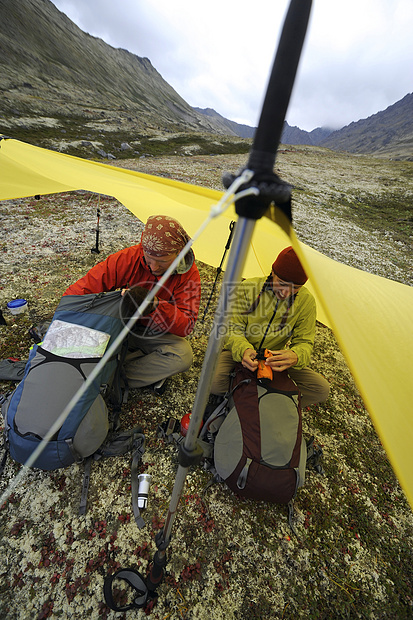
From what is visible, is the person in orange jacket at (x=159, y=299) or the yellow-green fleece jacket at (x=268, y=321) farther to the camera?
the person in orange jacket at (x=159, y=299)

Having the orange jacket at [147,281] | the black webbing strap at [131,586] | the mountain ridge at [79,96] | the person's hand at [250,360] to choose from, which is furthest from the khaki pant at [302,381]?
the mountain ridge at [79,96]

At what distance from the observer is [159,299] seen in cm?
345

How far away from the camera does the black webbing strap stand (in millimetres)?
2092

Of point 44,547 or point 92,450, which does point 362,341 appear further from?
point 44,547

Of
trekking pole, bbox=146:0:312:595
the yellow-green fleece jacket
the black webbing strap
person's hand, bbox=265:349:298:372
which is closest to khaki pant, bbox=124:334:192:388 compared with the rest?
the yellow-green fleece jacket

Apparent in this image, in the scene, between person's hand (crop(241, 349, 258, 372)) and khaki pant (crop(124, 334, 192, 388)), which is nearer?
person's hand (crop(241, 349, 258, 372))

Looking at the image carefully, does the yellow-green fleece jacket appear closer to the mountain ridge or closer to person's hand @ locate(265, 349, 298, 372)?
person's hand @ locate(265, 349, 298, 372)

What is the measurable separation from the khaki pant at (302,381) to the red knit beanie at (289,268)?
129 centimetres

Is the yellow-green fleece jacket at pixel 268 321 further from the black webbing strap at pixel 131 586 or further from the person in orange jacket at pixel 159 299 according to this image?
the black webbing strap at pixel 131 586

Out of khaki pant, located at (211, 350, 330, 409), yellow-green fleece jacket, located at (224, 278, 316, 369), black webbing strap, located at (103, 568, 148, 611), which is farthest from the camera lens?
khaki pant, located at (211, 350, 330, 409)

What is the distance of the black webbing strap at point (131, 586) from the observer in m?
2.09

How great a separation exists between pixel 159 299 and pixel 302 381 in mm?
2221

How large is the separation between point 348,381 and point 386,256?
832 centimetres

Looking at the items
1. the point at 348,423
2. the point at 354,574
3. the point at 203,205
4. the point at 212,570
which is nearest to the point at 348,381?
the point at 348,423
